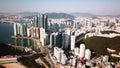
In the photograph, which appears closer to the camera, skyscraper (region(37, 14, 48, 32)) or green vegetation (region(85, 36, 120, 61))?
green vegetation (region(85, 36, 120, 61))

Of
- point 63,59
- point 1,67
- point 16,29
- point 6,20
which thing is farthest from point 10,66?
point 6,20

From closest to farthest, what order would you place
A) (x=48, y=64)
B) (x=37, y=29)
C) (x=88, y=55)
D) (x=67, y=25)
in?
(x=48, y=64) → (x=88, y=55) → (x=37, y=29) → (x=67, y=25)

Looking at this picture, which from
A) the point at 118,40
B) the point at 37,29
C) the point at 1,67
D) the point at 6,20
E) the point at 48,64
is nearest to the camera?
the point at 1,67

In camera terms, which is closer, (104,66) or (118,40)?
(104,66)

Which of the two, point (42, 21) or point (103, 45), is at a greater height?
point (42, 21)

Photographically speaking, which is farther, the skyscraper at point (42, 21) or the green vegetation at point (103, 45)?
the skyscraper at point (42, 21)

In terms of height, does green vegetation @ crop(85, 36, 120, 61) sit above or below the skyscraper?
below

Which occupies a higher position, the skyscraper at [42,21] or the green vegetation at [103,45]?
the skyscraper at [42,21]

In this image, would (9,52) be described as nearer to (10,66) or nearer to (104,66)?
(10,66)

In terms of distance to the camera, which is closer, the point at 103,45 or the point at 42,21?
the point at 103,45
